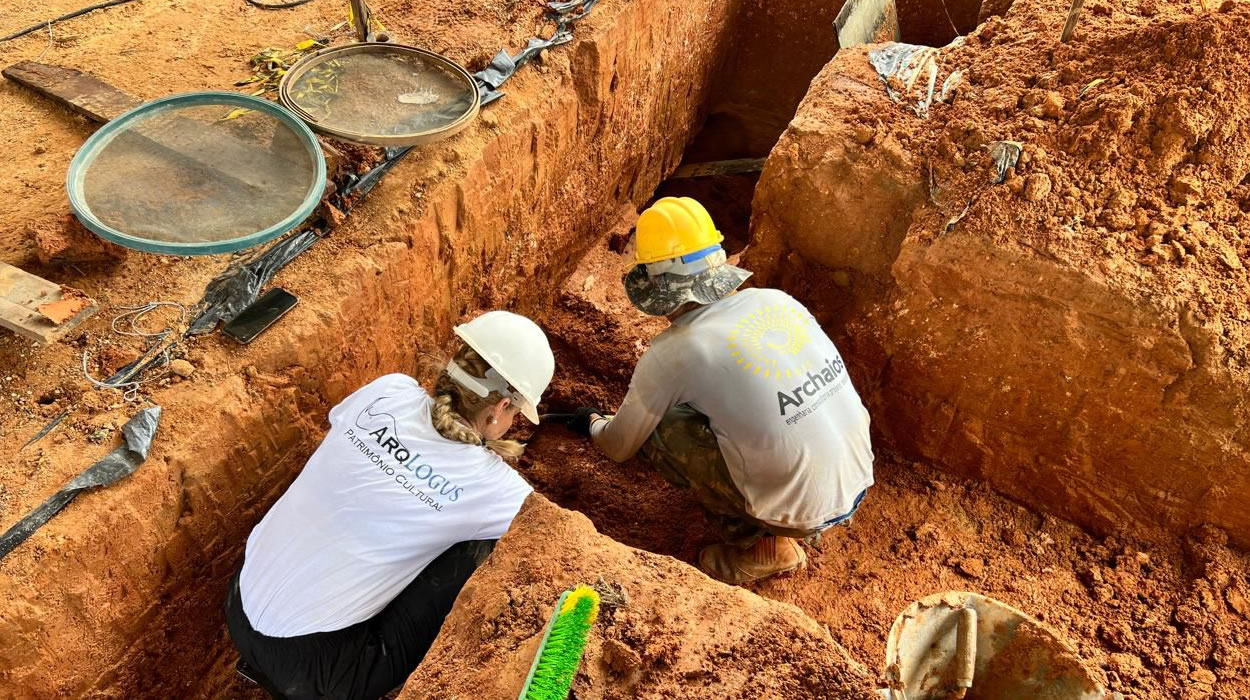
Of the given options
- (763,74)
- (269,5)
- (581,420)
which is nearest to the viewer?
(581,420)

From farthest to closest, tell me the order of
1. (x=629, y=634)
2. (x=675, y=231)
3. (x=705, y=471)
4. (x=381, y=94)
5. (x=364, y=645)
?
(x=381, y=94) → (x=705, y=471) → (x=675, y=231) → (x=364, y=645) → (x=629, y=634)

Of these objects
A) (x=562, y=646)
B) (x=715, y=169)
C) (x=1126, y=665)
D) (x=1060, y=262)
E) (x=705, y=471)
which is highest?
(x=1060, y=262)

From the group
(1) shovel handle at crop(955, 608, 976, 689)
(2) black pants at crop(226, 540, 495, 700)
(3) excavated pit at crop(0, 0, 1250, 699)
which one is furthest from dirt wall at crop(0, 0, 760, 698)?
(1) shovel handle at crop(955, 608, 976, 689)

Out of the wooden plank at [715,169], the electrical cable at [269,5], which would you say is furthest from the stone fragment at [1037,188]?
the electrical cable at [269,5]

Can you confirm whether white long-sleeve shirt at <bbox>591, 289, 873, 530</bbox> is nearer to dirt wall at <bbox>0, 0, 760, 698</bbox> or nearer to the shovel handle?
the shovel handle

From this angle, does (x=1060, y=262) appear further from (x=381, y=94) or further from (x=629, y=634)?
(x=381, y=94)

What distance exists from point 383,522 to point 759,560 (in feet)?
5.11

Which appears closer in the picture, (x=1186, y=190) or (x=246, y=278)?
(x=246, y=278)

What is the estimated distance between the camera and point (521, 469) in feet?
13.0

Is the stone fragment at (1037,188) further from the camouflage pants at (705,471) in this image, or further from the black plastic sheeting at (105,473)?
the black plastic sheeting at (105,473)

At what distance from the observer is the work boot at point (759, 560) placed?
3.45 meters

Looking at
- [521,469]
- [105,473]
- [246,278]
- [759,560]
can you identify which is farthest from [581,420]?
[105,473]

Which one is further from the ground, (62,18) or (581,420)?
(62,18)

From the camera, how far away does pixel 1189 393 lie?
10.4 feet
